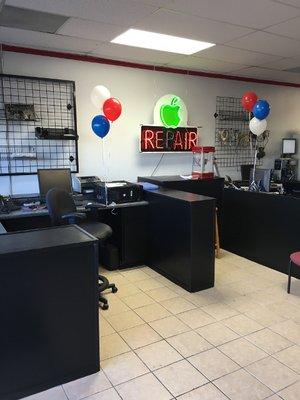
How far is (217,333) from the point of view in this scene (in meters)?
2.59

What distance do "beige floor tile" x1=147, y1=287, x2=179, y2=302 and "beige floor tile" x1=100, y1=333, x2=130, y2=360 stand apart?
2.40 ft

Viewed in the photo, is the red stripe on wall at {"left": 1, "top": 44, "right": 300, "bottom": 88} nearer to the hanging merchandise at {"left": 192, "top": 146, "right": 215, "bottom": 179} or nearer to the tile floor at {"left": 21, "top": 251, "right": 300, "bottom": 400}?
the hanging merchandise at {"left": 192, "top": 146, "right": 215, "bottom": 179}


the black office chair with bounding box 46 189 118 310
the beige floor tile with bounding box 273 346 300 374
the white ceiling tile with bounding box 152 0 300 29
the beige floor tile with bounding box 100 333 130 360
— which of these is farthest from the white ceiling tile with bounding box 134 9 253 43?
the beige floor tile with bounding box 273 346 300 374

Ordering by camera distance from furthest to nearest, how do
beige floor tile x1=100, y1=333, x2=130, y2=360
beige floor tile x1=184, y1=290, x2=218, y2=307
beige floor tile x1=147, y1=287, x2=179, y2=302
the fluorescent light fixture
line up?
the fluorescent light fixture → beige floor tile x1=147, y1=287, x2=179, y2=302 → beige floor tile x1=184, y1=290, x2=218, y2=307 → beige floor tile x1=100, y1=333, x2=130, y2=360

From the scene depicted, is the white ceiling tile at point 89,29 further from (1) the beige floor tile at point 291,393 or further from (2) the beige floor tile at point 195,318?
(1) the beige floor tile at point 291,393

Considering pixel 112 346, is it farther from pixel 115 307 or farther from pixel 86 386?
pixel 115 307

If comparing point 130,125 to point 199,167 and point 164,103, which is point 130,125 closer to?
point 164,103

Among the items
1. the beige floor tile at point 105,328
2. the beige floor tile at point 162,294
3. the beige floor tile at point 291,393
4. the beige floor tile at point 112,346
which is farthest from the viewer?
the beige floor tile at point 162,294

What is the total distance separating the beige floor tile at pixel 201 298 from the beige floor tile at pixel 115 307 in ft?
2.01

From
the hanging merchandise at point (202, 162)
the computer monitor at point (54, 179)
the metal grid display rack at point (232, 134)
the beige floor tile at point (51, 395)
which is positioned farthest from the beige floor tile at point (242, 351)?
the metal grid display rack at point (232, 134)

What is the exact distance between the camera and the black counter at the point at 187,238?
3.23 metres

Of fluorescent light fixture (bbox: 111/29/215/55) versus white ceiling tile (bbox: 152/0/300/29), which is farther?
fluorescent light fixture (bbox: 111/29/215/55)

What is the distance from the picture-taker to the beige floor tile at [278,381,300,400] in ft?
6.32

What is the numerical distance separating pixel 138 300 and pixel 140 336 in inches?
24.1
